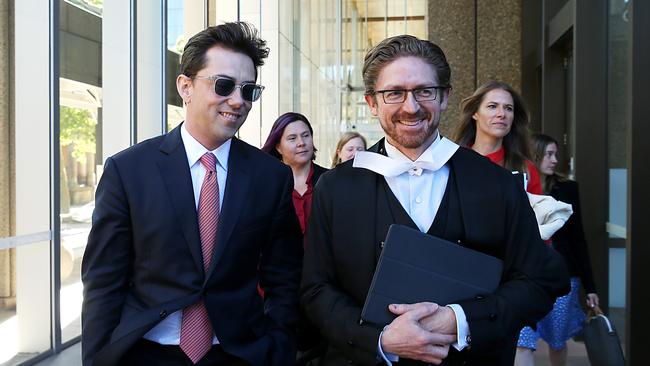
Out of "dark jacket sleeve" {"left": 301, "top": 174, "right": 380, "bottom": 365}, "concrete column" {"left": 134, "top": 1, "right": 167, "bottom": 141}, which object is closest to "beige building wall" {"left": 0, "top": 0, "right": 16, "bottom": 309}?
"concrete column" {"left": 134, "top": 1, "right": 167, "bottom": 141}

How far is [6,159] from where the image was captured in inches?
230

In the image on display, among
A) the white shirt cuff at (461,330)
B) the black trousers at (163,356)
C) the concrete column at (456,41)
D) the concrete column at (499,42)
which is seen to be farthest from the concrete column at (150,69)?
the white shirt cuff at (461,330)

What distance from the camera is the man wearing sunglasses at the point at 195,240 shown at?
2186 millimetres

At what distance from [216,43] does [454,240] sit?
1038 mm

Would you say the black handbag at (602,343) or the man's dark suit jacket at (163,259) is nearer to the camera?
the man's dark suit jacket at (163,259)

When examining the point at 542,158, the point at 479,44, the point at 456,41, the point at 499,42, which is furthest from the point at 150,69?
the point at 542,158

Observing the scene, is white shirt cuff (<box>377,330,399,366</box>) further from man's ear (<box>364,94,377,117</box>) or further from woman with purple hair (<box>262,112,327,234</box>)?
woman with purple hair (<box>262,112,327,234</box>)

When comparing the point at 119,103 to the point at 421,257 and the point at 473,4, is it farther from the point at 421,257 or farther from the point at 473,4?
the point at 421,257

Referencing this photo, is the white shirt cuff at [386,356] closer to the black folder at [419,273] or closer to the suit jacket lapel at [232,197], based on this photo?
the black folder at [419,273]

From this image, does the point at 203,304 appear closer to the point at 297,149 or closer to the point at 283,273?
the point at 283,273

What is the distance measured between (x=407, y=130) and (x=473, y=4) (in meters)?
7.97

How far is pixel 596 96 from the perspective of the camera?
6.40 m

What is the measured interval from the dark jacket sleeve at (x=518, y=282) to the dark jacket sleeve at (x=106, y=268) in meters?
1.08

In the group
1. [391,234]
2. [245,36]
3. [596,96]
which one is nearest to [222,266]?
[391,234]
